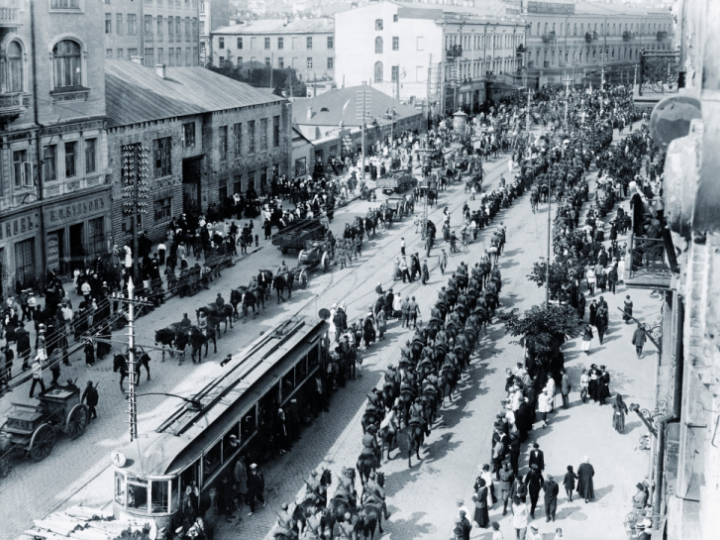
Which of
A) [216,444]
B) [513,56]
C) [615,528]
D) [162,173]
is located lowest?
[615,528]

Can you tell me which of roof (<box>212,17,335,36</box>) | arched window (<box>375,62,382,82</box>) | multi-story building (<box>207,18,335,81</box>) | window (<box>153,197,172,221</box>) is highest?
roof (<box>212,17,335,36</box>)

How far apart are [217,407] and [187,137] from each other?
31385mm

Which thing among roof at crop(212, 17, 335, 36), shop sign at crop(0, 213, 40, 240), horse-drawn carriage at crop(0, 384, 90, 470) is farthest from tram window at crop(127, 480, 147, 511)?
roof at crop(212, 17, 335, 36)

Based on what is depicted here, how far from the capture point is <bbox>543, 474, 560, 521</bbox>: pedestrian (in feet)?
67.6

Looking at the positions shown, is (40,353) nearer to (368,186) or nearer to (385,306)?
(385,306)

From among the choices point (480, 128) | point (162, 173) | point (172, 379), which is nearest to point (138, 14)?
point (480, 128)

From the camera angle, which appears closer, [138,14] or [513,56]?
[138,14]

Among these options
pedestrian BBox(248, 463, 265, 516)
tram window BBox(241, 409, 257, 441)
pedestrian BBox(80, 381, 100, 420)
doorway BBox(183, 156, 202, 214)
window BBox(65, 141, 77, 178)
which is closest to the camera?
pedestrian BBox(248, 463, 265, 516)

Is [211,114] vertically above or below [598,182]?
above

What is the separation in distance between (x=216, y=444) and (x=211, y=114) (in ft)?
112

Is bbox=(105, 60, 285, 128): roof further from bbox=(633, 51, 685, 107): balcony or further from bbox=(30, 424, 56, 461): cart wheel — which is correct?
bbox=(633, 51, 685, 107): balcony

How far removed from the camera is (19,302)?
3547 centimetres

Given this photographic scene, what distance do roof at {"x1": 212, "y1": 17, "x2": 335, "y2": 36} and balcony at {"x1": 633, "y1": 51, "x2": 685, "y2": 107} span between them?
97.9 metres

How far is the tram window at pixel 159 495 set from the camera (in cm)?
1903
